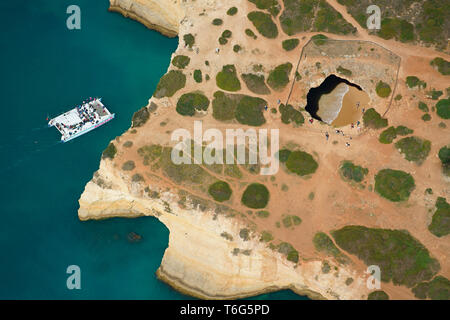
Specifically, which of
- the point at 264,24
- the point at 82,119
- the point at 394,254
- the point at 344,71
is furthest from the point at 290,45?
the point at 82,119

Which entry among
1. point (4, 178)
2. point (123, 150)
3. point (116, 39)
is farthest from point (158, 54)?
point (4, 178)

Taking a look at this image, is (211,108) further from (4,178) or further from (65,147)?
(4,178)

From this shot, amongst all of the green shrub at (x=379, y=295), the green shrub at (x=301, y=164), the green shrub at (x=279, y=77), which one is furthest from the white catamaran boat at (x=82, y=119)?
the green shrub at (x=379, y=295)

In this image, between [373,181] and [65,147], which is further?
[65,147]

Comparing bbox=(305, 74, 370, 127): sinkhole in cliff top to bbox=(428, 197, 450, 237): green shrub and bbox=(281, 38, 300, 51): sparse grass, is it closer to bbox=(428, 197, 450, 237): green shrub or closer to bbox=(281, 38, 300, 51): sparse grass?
bbox=(281, 38, 300, 51): sparse grass

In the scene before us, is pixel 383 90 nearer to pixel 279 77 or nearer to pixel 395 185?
pixel 395 185

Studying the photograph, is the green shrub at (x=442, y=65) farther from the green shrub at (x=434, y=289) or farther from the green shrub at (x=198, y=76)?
the green shrub at (x=198, y=76)

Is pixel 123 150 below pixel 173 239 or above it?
above
